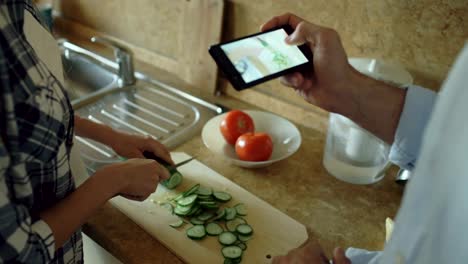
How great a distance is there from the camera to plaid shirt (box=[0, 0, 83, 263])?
493 mm

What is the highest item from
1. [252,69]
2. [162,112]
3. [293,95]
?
[252,69]

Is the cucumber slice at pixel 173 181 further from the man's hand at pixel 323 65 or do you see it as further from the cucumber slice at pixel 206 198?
the man's hand at pixel 323 65

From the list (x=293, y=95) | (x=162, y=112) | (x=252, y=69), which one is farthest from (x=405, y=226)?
Answer: (x=162, y=112)

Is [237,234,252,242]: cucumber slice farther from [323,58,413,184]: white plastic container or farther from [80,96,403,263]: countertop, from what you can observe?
[323,58,413,184]: white plastic container

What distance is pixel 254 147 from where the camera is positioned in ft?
3.12

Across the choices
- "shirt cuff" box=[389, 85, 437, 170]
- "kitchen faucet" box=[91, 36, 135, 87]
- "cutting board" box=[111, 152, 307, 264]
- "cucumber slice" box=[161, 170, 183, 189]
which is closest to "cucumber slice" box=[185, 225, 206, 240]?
"cutting board" box=[111, 152, 307, 264]

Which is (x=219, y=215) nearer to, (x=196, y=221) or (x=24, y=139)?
(x=196, y=221)

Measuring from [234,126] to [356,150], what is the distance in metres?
0.27

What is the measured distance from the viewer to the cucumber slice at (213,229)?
81 cm

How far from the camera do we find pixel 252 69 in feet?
2.90

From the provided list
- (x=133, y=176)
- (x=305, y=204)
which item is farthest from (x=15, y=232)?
(x=305, y=204)

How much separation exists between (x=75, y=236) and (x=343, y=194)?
527mm

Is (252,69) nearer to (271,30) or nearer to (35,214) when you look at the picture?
(271,30)

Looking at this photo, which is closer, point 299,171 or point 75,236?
point 75,236
